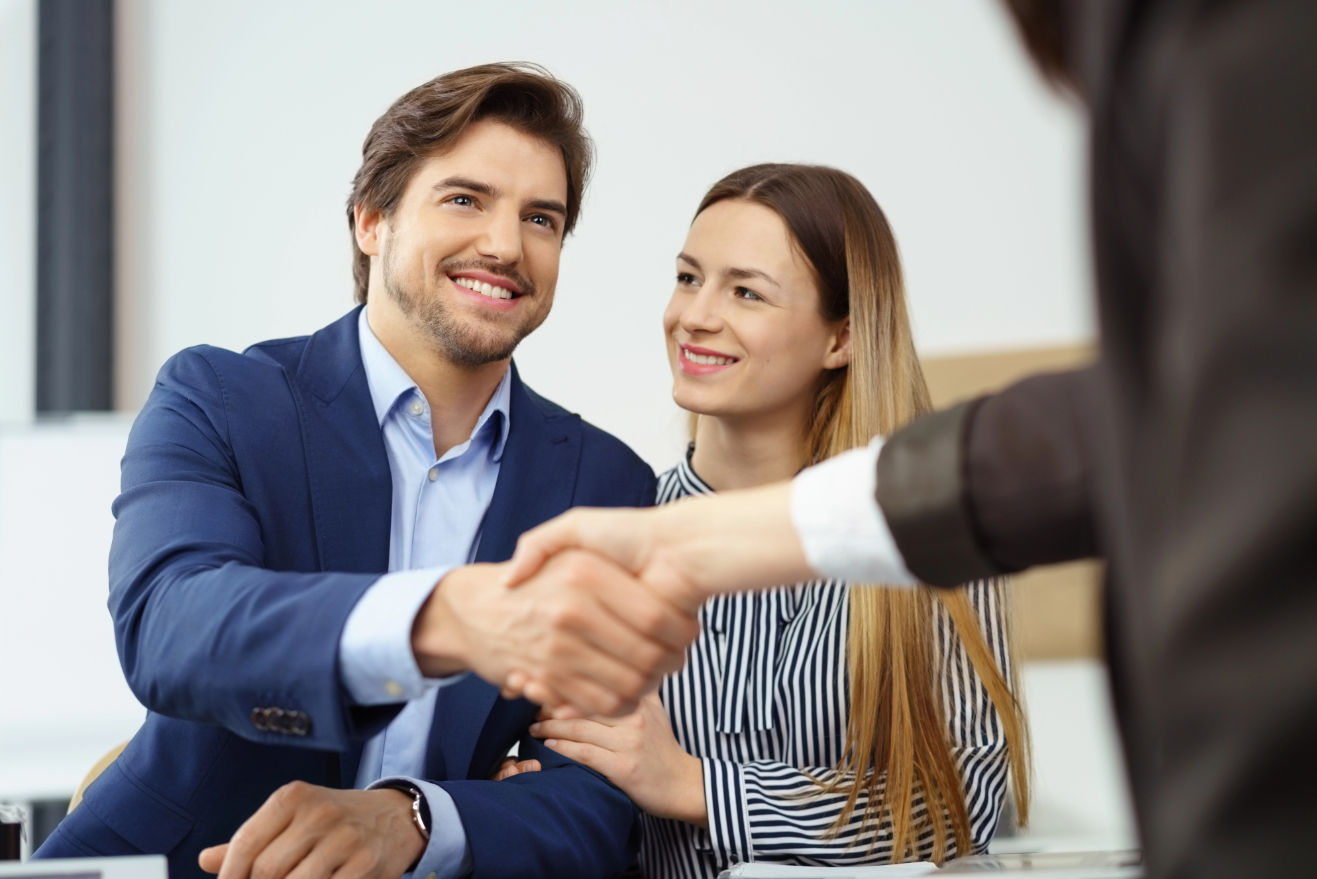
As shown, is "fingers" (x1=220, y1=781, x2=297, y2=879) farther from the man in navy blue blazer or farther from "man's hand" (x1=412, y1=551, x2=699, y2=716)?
"man's hand" (x1=412, y1=551, x2=699, y2=716)

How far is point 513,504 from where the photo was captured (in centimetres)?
169

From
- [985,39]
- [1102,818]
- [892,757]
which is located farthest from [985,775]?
[985,39]

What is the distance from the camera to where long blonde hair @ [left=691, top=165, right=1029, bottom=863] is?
1635mm

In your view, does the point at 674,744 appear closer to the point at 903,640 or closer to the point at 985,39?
the point at 903,640

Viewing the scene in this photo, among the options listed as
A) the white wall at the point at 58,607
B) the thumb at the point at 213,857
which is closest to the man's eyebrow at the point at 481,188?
the white wall at the point at 58,607

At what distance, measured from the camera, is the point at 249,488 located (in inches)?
59.1

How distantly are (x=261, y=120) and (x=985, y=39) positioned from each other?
1.89 meters

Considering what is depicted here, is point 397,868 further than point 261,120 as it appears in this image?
No

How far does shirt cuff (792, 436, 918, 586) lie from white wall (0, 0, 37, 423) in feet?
8.86

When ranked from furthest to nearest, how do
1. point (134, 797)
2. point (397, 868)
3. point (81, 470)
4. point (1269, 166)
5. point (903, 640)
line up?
point (81, 470) → point (903, 640) → point (134, 797) → point (397, 868) → point (1269, 166)

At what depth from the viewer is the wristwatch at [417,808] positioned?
1325 mm

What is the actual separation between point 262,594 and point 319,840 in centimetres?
29

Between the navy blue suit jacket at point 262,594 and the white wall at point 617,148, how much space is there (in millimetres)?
1200

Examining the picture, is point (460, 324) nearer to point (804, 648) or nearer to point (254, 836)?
point (804, 648)
